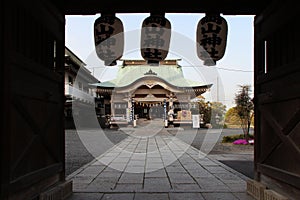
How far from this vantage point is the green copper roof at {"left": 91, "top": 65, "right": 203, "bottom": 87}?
24.5 m

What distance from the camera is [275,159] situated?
12.3 feet

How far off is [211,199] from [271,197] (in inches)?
33.6

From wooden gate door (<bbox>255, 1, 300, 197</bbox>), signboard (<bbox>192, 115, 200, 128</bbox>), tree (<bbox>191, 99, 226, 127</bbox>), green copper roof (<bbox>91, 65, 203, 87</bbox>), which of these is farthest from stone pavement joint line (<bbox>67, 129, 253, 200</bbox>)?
tree (<bbox>191, 99, 226, 127</bbox>)

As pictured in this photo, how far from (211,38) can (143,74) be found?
19985 millimetres

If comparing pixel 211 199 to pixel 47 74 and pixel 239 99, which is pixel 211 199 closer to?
pixel 47 74

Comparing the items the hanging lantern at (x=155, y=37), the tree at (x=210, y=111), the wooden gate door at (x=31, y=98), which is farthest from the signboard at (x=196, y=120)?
the wooden gate door at (x=31, y=98)

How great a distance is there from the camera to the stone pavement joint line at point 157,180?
4352 millimetres

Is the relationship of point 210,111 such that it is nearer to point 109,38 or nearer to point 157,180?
point 157,180

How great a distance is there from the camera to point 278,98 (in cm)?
358

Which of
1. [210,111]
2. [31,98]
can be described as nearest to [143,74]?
[210,111]

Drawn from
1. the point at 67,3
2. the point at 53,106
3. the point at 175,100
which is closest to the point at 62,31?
the point at 67,3

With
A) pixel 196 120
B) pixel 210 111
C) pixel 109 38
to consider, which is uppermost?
pixel 109 38

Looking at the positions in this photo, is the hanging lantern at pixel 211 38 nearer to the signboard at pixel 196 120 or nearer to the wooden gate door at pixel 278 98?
the wooden gate door at pixel 278 98

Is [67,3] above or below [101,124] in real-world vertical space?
above
